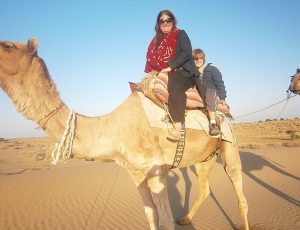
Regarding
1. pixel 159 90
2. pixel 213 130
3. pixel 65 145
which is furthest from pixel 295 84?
pixel 65 145

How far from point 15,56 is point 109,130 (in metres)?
1.36

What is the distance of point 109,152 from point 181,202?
606 cm

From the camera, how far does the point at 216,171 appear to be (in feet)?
47.5

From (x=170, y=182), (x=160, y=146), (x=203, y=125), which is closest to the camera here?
(x=160, y=146)

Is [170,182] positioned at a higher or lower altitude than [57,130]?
lower

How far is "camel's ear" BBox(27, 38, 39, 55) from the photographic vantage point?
324 centimetres

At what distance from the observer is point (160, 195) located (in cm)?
379

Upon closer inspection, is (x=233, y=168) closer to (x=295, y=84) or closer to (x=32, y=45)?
(x=295, y=84)

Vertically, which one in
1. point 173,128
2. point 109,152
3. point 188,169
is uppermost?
point 173,128

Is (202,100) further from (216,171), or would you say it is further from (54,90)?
(216,171)

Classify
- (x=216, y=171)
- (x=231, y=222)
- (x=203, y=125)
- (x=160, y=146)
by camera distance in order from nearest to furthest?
(x=160, y=146), (x=203, y=125), (x=231, y=222), (x=216, y=171)

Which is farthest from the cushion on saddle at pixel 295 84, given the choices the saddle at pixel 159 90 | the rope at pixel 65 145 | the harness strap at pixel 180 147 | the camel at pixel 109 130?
the rope at pixel 65 145

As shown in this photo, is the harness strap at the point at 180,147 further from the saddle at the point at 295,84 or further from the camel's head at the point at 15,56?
the saddle at the point at 295,84

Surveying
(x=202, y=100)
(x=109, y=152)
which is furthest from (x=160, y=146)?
(x=202, y=100)
